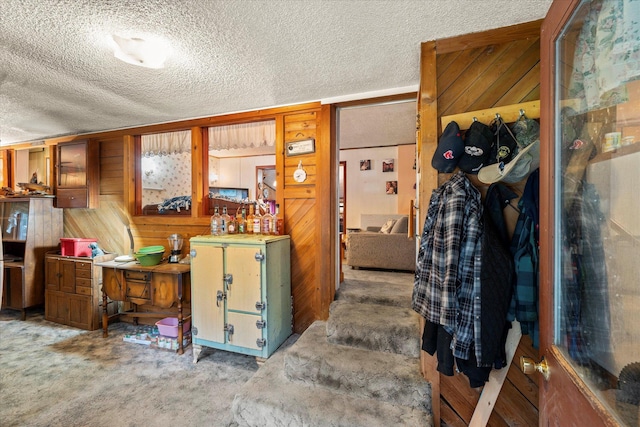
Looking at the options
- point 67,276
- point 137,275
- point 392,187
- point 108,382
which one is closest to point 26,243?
point 67,276

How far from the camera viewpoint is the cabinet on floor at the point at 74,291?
3.06m

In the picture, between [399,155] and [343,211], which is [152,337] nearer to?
[343,211]

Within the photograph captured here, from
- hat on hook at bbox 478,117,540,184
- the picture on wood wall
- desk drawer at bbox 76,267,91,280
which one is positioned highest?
the picture on wood wall

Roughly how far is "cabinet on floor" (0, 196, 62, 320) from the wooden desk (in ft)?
4.88

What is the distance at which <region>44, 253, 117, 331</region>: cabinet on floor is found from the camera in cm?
306

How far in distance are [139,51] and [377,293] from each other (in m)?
2.59

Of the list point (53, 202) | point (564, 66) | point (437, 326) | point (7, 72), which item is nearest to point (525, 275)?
point (437, 326)

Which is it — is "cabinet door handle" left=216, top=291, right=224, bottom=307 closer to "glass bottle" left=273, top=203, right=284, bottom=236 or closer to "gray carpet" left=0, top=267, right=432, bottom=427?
"gray carpet" left=0, top=267, right=432, bottom=427

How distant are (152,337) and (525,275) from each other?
3.24 metres

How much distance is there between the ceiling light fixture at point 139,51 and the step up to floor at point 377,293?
2.33m

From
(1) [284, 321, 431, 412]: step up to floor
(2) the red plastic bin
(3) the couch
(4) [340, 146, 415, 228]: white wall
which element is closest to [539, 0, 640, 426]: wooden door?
(1) [284, 321, 431, 412]: step up to floor

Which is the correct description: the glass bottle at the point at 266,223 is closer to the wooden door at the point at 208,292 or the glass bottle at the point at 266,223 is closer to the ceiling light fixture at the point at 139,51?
the wooden door at the point at 208,292

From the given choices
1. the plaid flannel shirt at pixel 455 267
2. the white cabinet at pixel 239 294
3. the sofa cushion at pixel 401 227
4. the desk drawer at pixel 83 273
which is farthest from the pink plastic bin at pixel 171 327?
the sofa cushion at pixel 401 227

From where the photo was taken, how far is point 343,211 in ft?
20.2
